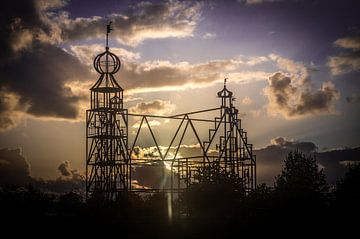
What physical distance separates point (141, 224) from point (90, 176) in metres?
21.1

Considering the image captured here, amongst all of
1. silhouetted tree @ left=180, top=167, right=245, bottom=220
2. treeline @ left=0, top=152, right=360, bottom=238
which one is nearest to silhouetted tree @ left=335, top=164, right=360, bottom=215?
treeline @ left=0, top=152, right=360, bottom=238

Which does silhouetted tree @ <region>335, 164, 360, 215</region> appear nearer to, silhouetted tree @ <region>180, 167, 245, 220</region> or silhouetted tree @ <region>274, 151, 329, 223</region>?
silhouetted tree @ <region>274, 151, 329, 223</region>

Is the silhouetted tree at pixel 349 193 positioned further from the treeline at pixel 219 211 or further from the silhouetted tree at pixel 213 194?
the silhouetted tree at pixel 213 194

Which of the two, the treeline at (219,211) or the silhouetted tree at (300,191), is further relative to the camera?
the silhouetted tree at (300,191)

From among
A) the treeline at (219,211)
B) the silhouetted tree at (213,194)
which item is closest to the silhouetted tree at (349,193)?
the treeline at (219,211)

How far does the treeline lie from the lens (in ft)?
108

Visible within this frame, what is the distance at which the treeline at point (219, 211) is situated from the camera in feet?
108

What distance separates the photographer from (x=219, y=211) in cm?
4059

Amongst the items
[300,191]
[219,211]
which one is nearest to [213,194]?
[219,211]

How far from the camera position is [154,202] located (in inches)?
2270

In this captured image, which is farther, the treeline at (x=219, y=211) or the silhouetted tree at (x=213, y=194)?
the silhouetted tree at (x=213, y=194)

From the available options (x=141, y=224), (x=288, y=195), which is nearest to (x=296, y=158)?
(x=288, y=195)

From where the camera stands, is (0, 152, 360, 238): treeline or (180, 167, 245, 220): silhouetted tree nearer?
(0, 152, 360, 238): treeline

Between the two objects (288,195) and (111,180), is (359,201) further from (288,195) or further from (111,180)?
(111,180)
